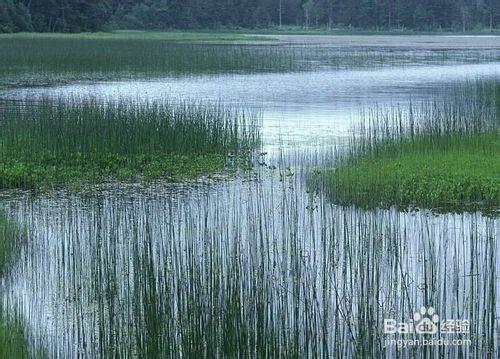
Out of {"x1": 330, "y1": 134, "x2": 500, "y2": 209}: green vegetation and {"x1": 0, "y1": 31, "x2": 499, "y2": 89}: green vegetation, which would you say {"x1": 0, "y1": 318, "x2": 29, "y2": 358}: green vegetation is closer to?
{"x1": 330, "y1": 134, "x2": 500, "y2": 209}: green vegetation

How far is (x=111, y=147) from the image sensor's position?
16.2m

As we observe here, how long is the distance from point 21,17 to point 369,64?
34.4 metres

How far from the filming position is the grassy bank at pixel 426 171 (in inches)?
523

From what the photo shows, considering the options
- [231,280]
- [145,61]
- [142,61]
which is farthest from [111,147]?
[145,61]

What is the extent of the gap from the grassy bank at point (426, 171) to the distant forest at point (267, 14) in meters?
64.3

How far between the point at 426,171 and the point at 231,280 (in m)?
7.03

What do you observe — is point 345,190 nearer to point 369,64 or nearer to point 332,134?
point 332,134

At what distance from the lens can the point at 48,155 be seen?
15531mm

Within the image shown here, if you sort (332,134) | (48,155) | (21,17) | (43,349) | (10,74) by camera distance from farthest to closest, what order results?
(21,17)
(10,74)
(332,134)
(48,155)
(43,349)

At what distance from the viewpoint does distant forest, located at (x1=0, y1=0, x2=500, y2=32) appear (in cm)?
8019

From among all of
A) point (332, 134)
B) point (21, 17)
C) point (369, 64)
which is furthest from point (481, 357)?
point (21, 17)

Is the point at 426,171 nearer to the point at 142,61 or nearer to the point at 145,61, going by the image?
the point at 142,61

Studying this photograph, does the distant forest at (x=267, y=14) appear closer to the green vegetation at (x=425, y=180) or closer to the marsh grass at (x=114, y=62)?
the marsh grass at (x=114, y=62)

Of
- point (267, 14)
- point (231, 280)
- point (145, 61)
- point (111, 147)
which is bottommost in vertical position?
point (145, 61)
